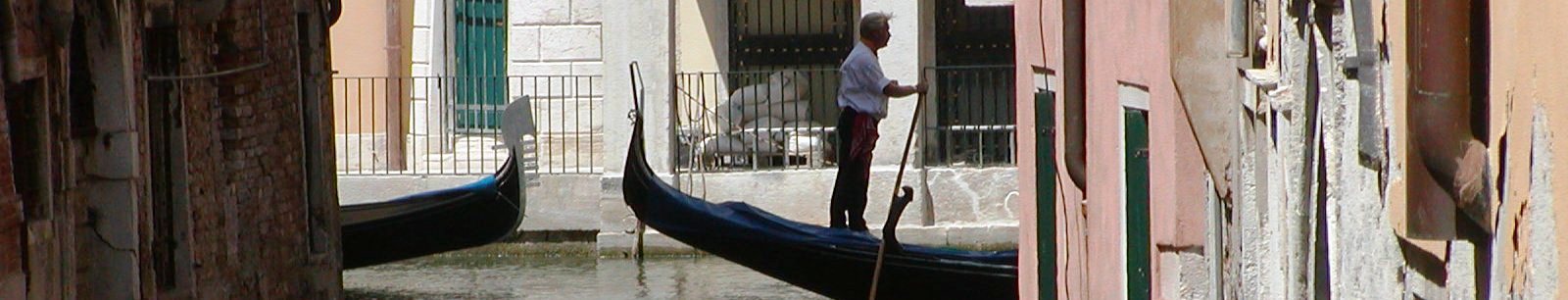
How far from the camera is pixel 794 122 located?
15.9 metres

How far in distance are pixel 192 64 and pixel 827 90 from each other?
272 inches

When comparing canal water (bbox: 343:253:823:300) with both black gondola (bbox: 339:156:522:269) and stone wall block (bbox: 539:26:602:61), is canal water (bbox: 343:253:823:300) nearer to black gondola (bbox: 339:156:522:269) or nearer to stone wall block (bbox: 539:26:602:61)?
Result: black gondola (bbox: 339:156:522:269)

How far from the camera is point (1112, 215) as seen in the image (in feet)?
23.1

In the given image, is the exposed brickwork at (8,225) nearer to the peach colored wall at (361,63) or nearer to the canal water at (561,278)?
the canal water at (561,278)

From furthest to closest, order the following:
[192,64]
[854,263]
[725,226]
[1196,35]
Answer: [725,226], [854,263], [192,64], [1196,35]

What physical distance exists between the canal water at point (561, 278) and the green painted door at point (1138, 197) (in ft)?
23.0

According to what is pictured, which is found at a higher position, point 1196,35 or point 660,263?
point 1196,35

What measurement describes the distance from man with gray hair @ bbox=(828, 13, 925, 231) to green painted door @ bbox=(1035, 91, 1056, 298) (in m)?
3.56

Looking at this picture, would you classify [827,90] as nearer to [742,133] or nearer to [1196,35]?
[742,133]

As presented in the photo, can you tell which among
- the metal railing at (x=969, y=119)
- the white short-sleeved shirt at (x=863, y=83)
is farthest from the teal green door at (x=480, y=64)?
the white short-sleeved shirt at (x=863, y=83)

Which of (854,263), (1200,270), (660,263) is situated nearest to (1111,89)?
(1200,270)

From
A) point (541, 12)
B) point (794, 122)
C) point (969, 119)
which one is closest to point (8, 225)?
point (794, 122)

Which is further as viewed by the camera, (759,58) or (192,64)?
(759,58)

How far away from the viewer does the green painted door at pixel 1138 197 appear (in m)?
6.61
